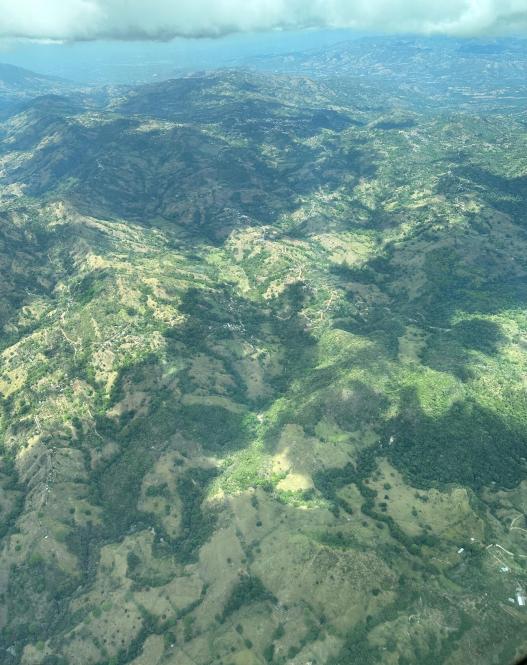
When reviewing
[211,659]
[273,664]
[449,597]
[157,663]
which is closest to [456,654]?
[449,597]

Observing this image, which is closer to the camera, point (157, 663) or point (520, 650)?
point (520, 650)

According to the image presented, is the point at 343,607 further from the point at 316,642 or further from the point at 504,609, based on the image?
the point at 504,609

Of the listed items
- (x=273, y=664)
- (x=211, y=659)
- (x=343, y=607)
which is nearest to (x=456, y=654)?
(x=343, y=607)

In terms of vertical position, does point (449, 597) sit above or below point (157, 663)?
above

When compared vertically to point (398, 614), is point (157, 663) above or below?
below

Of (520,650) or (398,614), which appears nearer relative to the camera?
(520,650)

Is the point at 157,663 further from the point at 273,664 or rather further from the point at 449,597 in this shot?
the point at 449,597

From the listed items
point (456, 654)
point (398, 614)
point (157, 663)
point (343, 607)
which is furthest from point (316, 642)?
point (157, 663)

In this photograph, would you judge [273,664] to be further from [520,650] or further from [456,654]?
[520,650]
